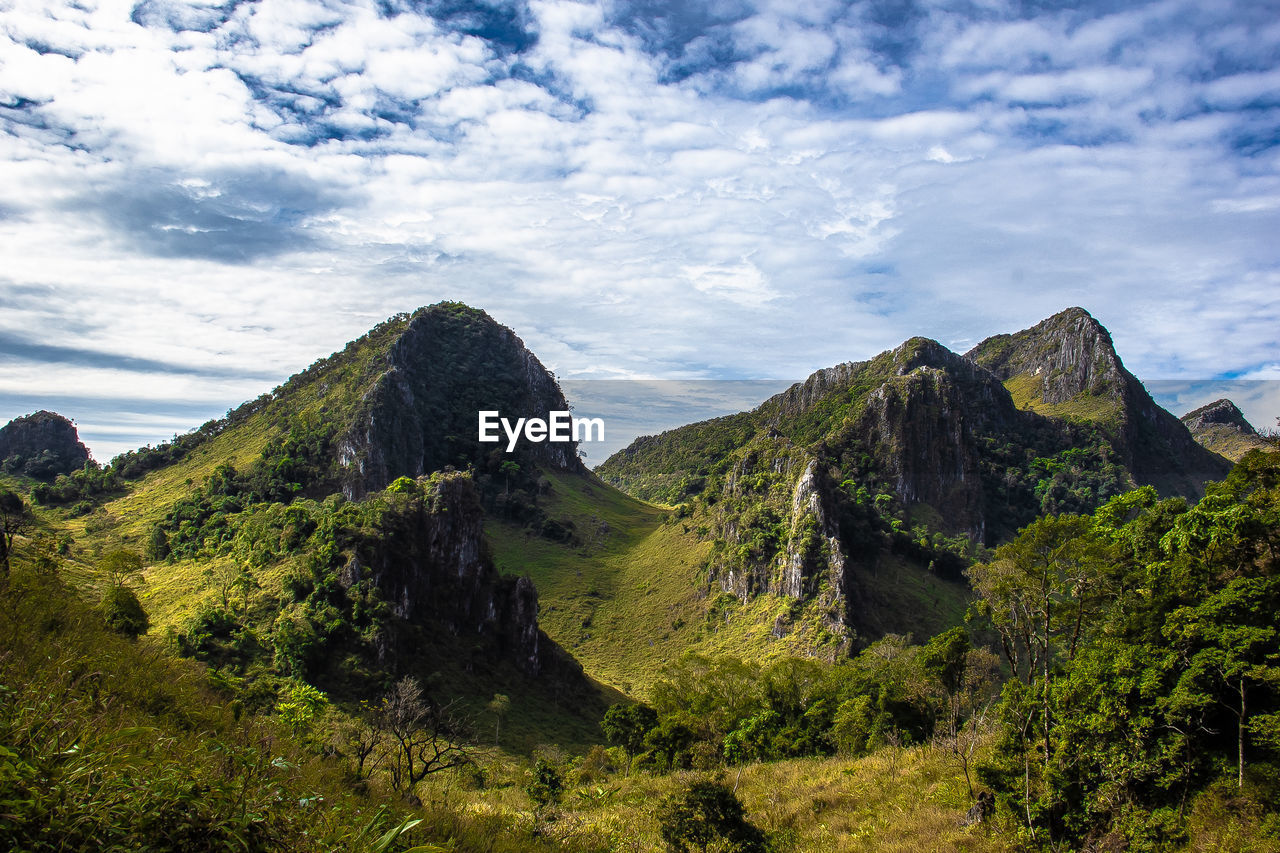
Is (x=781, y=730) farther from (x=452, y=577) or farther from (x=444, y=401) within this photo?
(x=444, y=401)

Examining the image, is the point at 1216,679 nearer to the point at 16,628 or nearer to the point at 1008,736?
the point at 1008,736

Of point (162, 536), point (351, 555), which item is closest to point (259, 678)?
point (351, 555)

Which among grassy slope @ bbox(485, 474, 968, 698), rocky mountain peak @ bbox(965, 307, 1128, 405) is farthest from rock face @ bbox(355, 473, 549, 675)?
rocky mountain peak @ bbox(965, 307, 1128, 405)

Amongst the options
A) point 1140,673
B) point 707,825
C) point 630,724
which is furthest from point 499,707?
point 1140,673

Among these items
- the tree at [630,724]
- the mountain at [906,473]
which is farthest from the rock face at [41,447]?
the tree at [630,724]

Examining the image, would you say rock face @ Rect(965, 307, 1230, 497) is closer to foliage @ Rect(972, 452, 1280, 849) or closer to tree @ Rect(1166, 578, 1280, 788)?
foliage @ Rect(972, 452, 1280, 849)

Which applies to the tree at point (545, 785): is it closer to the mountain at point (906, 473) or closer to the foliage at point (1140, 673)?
the foliage at point (1140, 673)
